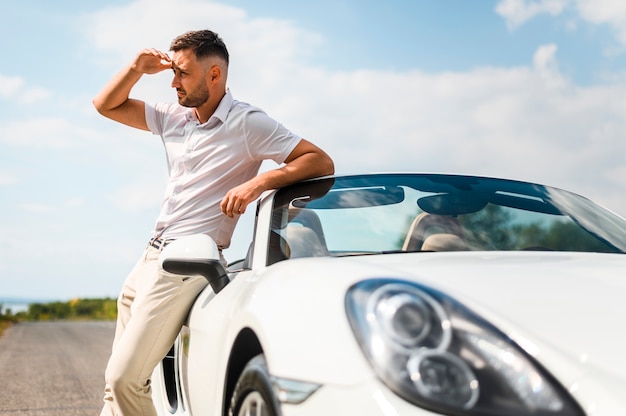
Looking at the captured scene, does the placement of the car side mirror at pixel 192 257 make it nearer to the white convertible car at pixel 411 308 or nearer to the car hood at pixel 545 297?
the white convertible car at pixel 411 308

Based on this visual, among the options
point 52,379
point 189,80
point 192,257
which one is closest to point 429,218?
point 192,257

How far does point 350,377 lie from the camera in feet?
5.82

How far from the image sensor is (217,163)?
143 inches

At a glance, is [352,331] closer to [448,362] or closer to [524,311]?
[448,362]

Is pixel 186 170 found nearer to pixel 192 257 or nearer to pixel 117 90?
pixel 117 90

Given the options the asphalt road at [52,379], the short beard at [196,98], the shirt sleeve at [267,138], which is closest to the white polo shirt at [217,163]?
the shirt sleeve at [267,138]

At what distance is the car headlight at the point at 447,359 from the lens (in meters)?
1.64

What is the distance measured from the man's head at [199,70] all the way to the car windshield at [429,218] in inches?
31.6

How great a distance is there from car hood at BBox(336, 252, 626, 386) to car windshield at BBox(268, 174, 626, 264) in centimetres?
43

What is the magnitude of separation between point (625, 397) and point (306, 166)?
1988mm

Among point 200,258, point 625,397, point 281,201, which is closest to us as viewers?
point 625,397

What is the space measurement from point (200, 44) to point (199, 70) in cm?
14

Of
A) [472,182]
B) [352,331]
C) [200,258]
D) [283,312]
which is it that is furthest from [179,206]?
[352,331]

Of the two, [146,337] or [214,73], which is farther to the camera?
[214,73]
